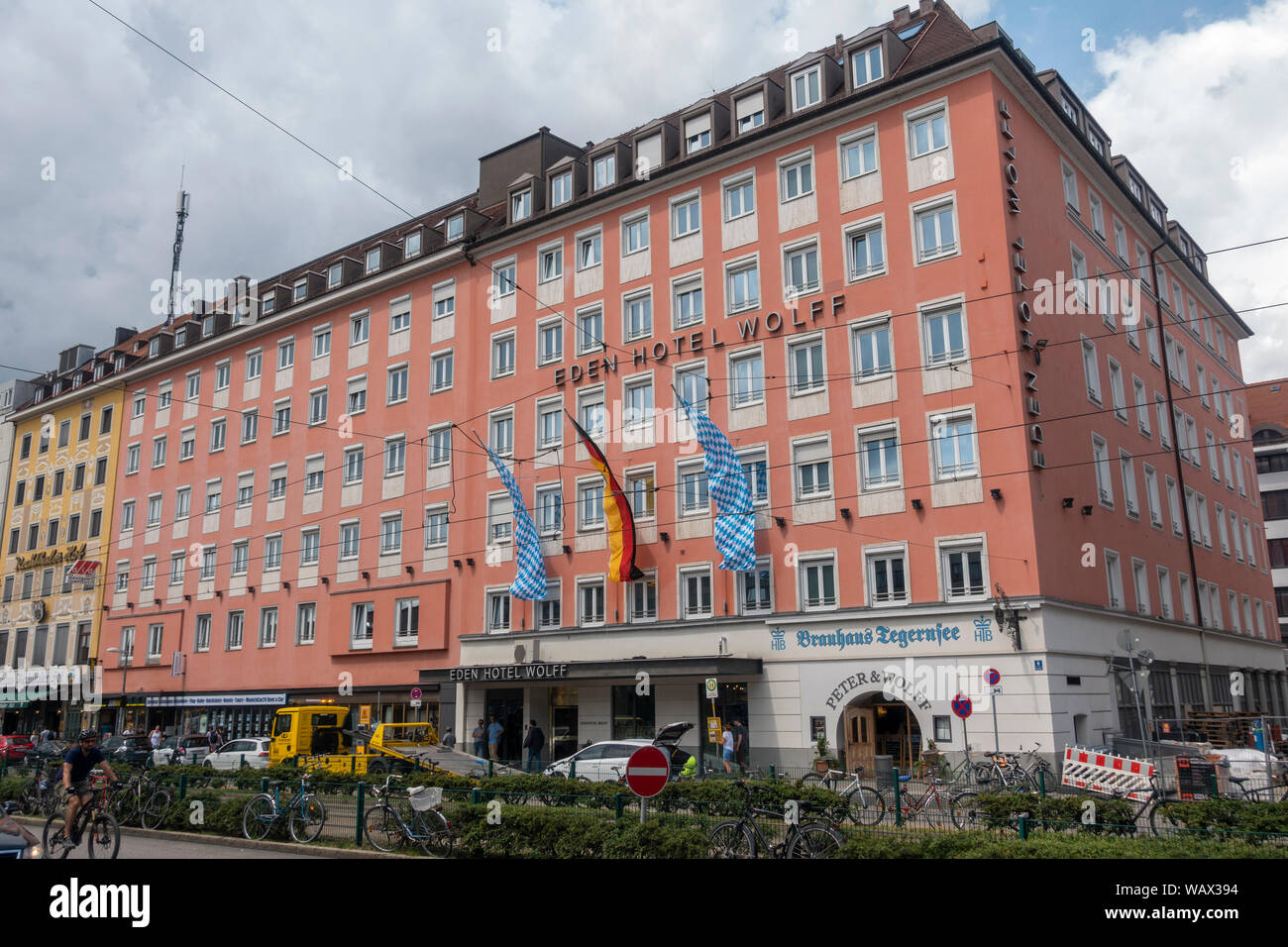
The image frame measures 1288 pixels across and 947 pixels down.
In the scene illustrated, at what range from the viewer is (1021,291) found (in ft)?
95.0

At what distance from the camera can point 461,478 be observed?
39.9 m

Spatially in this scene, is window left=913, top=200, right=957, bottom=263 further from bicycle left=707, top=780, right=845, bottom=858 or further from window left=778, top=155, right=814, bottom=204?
bicycle left=707, top=780, right=845, bottom=858

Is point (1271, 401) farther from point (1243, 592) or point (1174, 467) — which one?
point (1174, 467)

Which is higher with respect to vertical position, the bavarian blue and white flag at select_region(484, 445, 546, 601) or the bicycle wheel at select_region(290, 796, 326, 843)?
the bavarian blue and white flag at select_region(484, 445, 546, 601)

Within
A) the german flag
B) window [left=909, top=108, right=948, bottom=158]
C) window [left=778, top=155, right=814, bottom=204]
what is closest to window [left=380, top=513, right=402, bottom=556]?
the german flag

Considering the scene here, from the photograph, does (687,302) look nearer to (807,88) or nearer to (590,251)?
(590,251)

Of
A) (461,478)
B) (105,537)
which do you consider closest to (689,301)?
(461,478)

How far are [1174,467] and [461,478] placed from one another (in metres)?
27.5

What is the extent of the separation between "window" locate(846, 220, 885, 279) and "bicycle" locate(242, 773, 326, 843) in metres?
22.0

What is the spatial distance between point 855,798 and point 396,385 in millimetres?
30698

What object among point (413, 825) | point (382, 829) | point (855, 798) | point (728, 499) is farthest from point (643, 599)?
point (413, 825)

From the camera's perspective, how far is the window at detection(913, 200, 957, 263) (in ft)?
98.5

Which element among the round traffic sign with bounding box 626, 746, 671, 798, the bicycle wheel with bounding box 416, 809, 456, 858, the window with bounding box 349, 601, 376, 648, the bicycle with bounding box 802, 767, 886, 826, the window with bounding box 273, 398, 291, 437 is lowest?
the bicycle wheel with bounding box 416, 809, 456, 858

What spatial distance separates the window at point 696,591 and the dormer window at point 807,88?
1541 cm
